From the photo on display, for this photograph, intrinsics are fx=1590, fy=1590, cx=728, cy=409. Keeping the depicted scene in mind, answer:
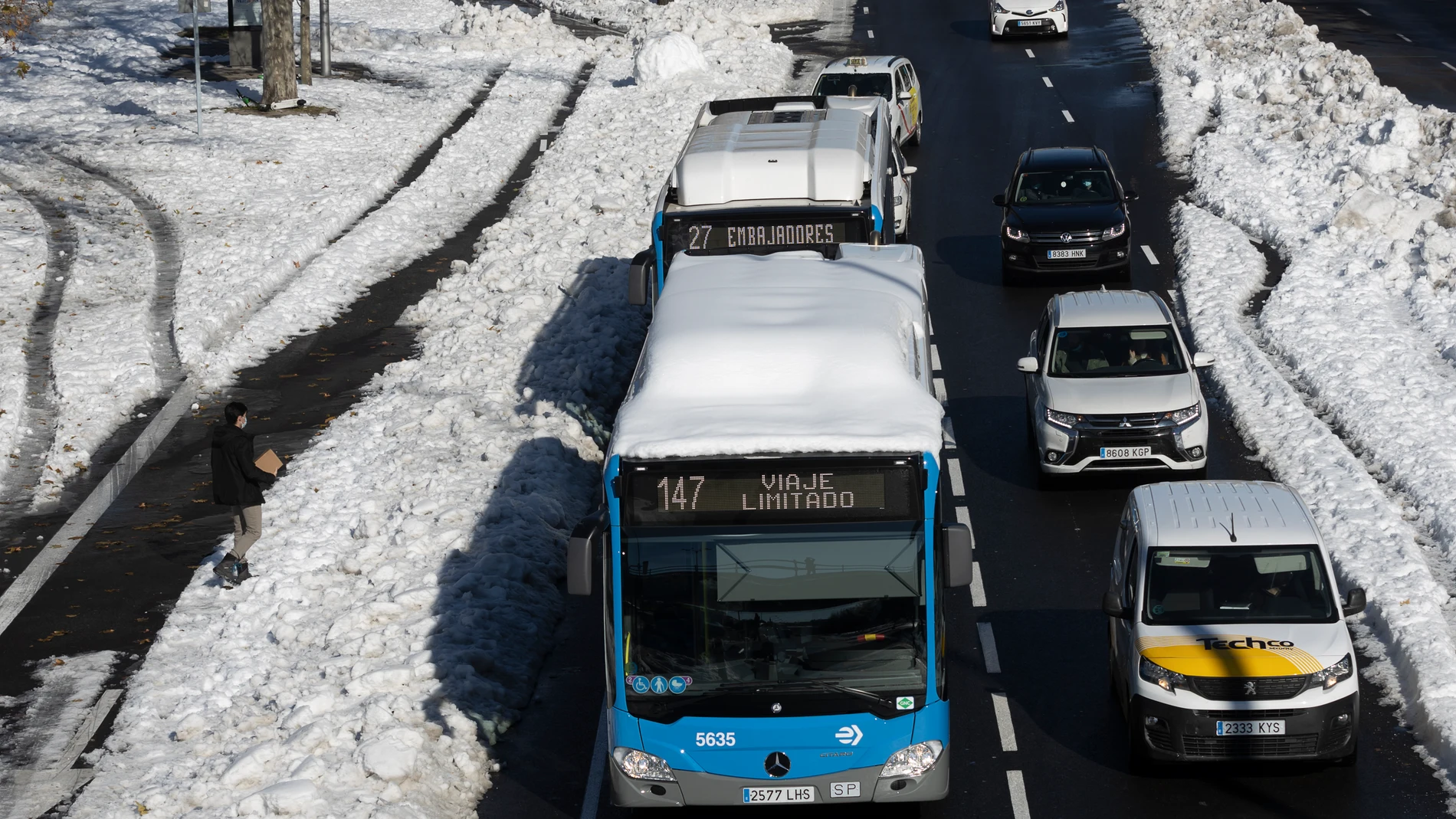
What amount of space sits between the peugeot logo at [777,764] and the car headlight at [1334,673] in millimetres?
3967

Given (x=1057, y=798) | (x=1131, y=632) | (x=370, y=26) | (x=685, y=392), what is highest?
(x=685, y=392)

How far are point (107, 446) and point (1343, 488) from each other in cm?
1424

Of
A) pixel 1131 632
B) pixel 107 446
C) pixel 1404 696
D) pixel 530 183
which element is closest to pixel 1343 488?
pixel 1404 696

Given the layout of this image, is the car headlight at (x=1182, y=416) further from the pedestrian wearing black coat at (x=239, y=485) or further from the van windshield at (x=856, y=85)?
the van windshield at (x=856, y=85)

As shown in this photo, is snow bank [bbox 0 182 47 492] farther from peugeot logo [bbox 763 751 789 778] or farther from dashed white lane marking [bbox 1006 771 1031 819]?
dashed white lane marking [bbox 1006 771 1031 819]

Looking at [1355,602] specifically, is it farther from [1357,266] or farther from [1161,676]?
[1357,266]

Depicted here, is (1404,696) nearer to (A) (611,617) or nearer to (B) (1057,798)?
(B) (1057,798)

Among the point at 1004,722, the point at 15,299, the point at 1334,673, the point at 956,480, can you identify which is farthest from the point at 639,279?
the point at 15,299

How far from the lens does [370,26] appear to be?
47.0 m

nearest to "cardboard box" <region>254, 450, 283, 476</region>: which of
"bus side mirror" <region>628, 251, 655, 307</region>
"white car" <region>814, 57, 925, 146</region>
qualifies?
"bus side mirror" <region>628, 251, 655, 307</region>

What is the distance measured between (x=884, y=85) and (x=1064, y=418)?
17915 millimetres

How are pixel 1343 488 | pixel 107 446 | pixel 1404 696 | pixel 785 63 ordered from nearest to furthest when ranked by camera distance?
pixel 1404 696 < pixel 1343 488 < pixel 107 446 < pixel 785 63

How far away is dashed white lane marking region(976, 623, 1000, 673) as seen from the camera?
542 inches

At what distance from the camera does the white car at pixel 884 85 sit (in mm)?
33603
